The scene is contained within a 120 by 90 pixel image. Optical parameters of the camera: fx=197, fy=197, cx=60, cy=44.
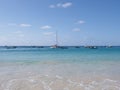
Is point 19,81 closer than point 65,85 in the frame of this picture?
No

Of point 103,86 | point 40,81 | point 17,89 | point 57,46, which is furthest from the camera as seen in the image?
point 57,46

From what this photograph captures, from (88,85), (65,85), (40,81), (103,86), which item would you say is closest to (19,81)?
(40,81)

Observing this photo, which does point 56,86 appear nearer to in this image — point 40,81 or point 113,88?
point 40,81

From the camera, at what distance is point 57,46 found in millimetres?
73812

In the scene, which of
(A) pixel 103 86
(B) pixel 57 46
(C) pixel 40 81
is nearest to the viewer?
(A) pixel 103 86

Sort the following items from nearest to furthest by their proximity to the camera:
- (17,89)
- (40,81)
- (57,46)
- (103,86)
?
(17,89), (103,86), (40,81), (57,46)

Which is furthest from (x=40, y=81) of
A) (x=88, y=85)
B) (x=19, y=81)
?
(x=88, y=85)

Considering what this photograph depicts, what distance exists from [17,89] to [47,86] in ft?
3.98

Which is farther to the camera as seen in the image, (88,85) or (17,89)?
(88,85)

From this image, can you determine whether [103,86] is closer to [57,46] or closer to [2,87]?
[2,87]

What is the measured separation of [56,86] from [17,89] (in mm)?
1531

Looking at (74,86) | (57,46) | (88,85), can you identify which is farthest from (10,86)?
(57,46)

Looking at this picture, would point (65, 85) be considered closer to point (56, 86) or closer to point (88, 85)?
point (56, 86)

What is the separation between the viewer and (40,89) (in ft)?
24.5
